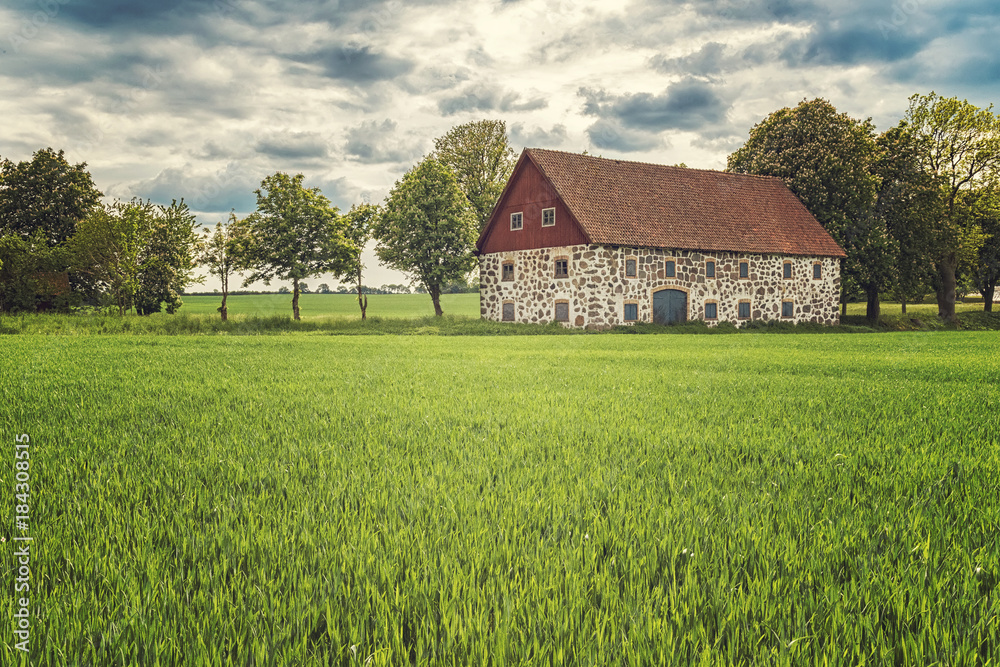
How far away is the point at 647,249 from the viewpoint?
37.4m

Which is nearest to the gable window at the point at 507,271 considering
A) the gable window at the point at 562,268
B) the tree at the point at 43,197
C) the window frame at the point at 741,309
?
the gable window at the point at 562,268

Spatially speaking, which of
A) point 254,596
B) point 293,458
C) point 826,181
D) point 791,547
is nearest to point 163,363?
point 293,458

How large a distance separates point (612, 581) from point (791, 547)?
1.00 meters

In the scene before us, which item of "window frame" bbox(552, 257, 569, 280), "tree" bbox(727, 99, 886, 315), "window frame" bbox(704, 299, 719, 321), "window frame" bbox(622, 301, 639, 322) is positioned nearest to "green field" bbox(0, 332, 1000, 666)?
"window frame" bbox(622, 301, 639, 322)

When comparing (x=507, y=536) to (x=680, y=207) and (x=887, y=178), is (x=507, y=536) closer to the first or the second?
(x=680, y=207)

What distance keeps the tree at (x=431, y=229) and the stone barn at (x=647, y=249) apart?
9.30ft

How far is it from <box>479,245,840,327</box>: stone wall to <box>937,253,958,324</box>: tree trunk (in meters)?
12.0

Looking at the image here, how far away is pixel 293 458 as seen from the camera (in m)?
4.73

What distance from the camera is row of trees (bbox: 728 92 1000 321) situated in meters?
44.8

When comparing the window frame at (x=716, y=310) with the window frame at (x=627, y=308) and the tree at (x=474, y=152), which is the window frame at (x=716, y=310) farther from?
the tree at (x=474, y=152)

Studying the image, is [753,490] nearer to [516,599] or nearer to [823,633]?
[823,633]

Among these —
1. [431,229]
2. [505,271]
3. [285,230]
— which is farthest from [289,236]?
[505,271]

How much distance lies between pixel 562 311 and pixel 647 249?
674 cm

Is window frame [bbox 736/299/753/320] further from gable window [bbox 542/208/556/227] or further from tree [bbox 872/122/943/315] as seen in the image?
gable window [bbox 542/208/556/227]
